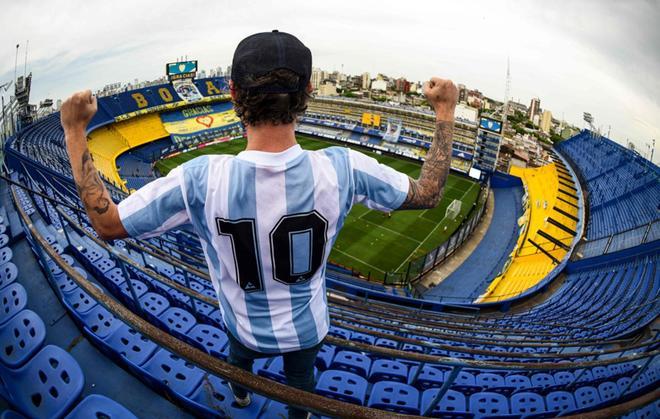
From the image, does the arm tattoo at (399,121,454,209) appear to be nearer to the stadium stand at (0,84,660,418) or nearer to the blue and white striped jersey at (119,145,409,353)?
the blue and white striped jersey at (119,145,409,353)

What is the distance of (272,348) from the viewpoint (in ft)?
5.49

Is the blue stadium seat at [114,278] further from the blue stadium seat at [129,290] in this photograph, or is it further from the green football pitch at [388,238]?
the green football pitch at [388,238]

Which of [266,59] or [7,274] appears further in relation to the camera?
[7,274]

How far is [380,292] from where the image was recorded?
14.0 m

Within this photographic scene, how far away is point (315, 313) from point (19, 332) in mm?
2672

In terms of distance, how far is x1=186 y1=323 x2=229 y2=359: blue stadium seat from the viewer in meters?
3.67

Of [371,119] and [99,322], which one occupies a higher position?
[99,322]

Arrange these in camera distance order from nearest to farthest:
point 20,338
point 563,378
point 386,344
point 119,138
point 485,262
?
point 20,338 → point 563,378 → point 386,344 → point 485,262 → point 119,138

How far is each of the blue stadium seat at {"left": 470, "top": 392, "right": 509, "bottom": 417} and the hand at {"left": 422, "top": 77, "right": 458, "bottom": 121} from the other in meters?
3.71

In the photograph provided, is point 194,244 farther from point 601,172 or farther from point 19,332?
point 601,172

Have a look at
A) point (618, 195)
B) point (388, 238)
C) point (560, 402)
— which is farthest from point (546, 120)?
point (560, 402)

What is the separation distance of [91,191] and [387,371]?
434 centimetres

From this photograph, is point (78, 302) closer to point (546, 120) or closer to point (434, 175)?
point (434, 175)

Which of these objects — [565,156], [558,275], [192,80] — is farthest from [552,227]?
[192,80]
